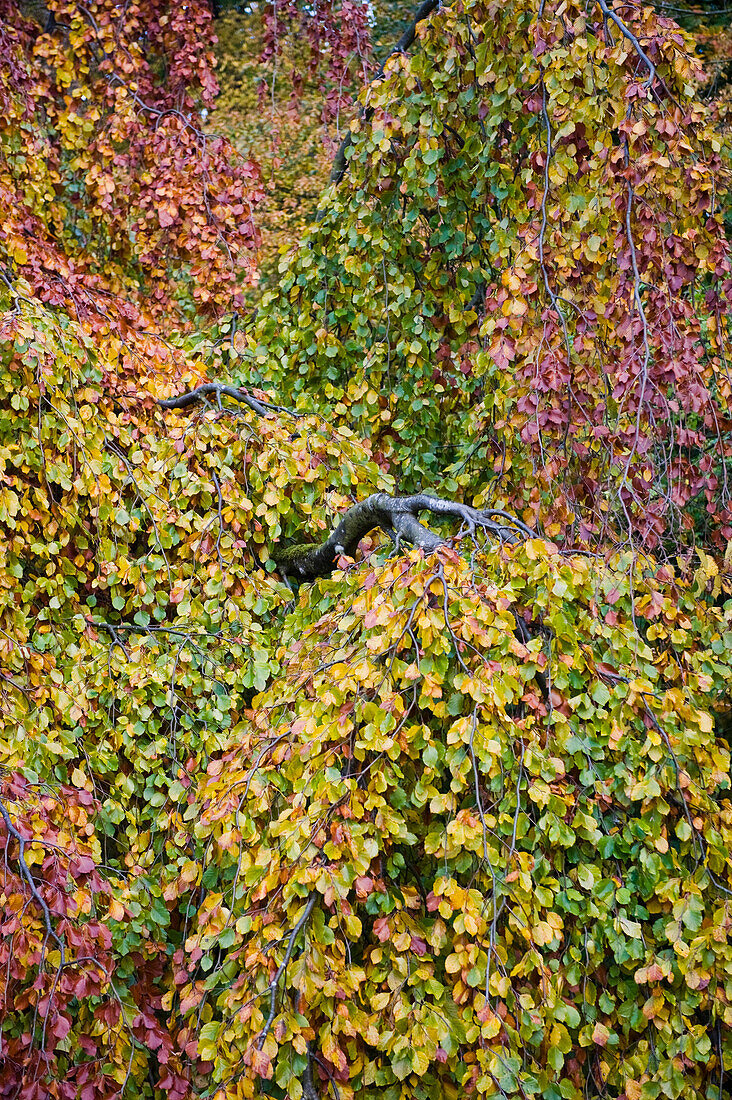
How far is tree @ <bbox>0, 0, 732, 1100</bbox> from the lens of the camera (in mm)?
1899

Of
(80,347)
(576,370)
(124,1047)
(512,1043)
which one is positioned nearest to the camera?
(512,1043)

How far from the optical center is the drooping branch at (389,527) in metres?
2.29

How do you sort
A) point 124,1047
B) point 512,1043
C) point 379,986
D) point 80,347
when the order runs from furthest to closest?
1. point 80,347
2. point 124,1047
3. point 379,986
4. point 512,1043

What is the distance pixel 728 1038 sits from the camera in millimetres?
2033

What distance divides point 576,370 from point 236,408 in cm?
116

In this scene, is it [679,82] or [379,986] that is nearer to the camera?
[379,986]

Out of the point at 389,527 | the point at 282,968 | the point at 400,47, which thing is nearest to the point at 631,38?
the point at 400,47

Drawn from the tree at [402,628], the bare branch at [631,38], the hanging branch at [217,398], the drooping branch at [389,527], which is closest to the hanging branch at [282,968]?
the tree at [402,628]

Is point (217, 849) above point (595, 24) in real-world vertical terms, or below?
below

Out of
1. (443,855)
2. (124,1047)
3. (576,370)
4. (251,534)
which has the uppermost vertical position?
(576,370)

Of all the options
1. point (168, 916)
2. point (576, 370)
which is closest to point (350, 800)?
point (168, 916)

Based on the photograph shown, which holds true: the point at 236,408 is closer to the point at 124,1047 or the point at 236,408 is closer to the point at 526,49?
the point at 526,49

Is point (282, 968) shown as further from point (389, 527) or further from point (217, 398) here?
point (217, 398)

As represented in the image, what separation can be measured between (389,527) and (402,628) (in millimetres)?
700
